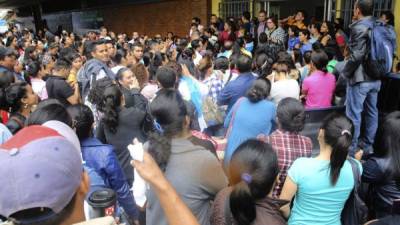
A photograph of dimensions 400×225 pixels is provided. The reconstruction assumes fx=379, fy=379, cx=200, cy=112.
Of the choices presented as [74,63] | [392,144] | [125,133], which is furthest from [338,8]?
[392,144]

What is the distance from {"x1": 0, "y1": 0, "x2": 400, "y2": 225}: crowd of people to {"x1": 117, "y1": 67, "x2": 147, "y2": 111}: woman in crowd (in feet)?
0.06

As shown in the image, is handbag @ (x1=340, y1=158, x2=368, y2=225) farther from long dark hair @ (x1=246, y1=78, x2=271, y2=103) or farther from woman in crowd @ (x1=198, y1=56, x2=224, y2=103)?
woman in crowd @ (x1=198, y1=56, x2=224, y2=103)

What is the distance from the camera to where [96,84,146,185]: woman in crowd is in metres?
3.19

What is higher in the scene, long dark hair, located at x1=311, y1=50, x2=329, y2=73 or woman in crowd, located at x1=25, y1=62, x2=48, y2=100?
long dark hair, located at x1=311, y1=50, x2=329, y2=73

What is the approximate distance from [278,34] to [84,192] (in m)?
8.10

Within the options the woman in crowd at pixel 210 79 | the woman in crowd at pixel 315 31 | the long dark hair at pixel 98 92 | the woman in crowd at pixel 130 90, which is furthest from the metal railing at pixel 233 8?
the long dark hair at pixel 98 92

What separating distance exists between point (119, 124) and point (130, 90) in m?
1.07

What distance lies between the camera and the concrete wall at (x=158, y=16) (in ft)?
43.8

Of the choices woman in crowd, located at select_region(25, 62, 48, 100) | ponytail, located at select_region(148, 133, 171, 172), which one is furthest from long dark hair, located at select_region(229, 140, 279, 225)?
woman in crowd, located at select_region(25, 62, 48, 100)

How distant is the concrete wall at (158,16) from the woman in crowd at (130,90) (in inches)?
354

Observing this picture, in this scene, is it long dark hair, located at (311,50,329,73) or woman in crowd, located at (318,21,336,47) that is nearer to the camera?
long dark hair, located at (311,50,329,73)

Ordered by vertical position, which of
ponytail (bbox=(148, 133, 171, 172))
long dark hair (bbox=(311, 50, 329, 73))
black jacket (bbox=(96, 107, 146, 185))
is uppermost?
long dark hair (bbox=(311, 50, 329, 73))

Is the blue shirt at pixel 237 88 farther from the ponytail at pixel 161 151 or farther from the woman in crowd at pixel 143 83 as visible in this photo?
the ponytail at pixel 161 151

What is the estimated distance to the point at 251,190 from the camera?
175 cm
